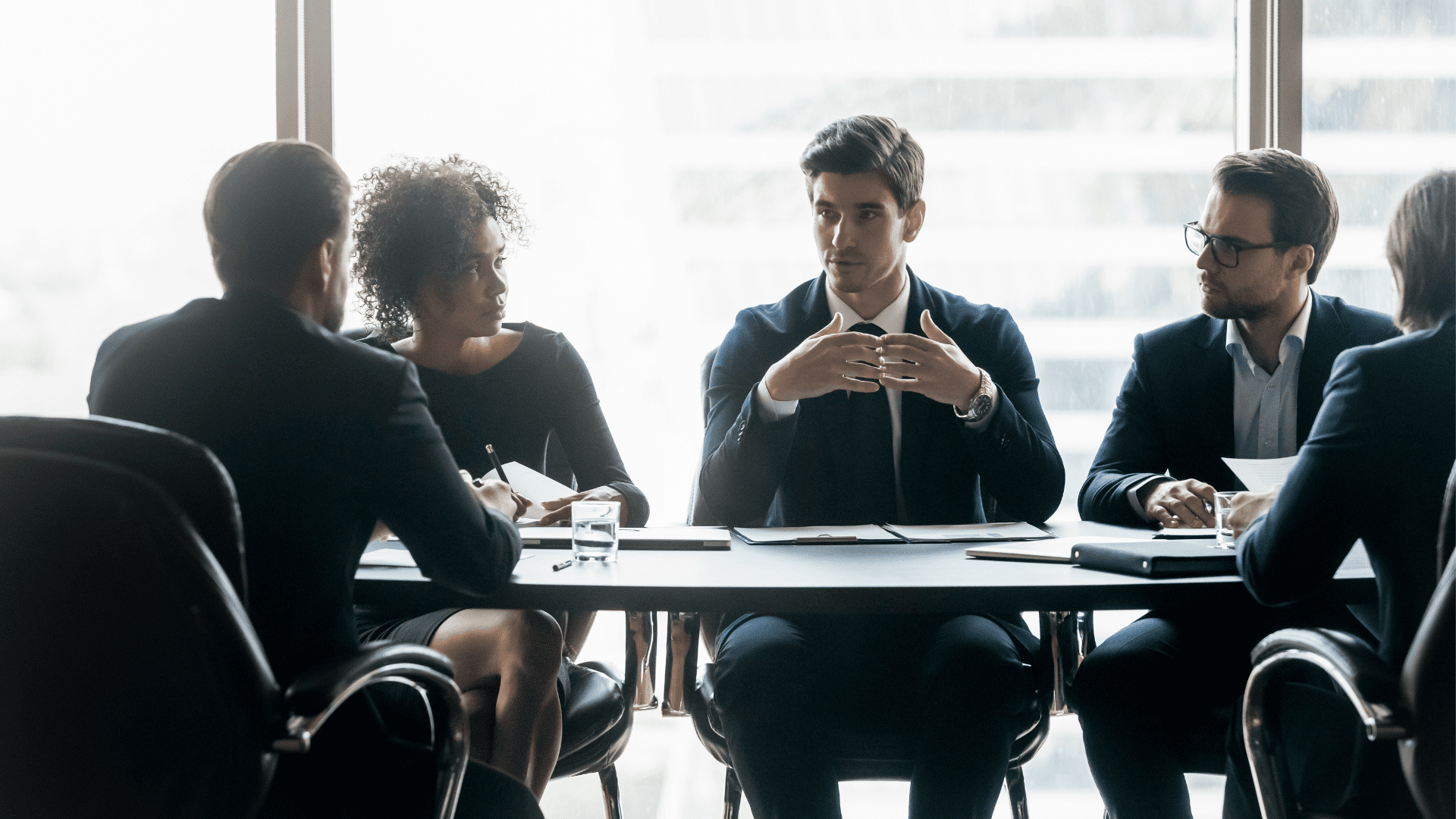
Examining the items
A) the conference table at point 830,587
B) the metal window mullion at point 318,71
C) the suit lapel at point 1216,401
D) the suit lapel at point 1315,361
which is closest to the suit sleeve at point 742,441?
the conference table at point 830,587

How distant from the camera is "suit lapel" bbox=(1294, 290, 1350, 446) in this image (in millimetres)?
1936

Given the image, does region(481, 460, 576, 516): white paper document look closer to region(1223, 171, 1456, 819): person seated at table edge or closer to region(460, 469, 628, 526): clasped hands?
region(460, 469, 628, 526): clasped hands

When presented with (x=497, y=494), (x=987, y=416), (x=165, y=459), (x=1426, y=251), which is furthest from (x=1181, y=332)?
(x=165, y=459)

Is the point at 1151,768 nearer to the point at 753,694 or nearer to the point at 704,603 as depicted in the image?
the point at 753,694

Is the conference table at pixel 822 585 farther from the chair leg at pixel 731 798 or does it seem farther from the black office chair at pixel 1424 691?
the chair leg at pixel 731 798

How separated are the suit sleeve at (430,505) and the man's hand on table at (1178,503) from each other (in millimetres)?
1171

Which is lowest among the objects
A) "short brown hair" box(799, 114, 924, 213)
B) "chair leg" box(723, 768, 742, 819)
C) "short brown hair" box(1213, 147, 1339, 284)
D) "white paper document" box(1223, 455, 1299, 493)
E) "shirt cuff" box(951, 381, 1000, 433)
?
"chair leg" box(723, 768, 742, 819)

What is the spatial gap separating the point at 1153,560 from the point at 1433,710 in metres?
0.36

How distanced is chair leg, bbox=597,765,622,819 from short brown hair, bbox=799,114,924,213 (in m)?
1.29

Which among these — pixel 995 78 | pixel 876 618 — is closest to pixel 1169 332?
pixel 876 618

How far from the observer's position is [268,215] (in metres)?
1.18

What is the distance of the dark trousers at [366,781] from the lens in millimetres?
1078

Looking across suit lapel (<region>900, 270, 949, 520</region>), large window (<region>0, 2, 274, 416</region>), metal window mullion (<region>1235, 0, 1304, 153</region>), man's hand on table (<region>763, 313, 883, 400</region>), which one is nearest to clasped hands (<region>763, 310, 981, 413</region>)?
man's hand on table (<region>763, 313, 883, 400</region>)

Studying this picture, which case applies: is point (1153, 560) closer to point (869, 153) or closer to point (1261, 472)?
point (1261, 472)
